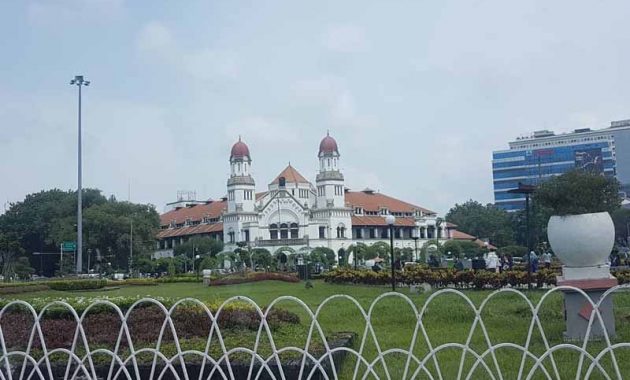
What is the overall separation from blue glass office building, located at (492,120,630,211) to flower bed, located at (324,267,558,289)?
62.9 meters

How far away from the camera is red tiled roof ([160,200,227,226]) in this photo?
7662cm

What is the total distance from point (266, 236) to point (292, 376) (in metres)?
63.7

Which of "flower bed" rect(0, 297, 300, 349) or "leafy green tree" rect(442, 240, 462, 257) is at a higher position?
"leafy green tree" rect(442, 240, 462, 257)

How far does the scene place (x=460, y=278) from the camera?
17.3m

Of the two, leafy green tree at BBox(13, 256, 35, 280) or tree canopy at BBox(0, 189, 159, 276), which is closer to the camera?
leafy green tree at BBox(13, 256, 35, 280)

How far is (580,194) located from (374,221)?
66341 mm

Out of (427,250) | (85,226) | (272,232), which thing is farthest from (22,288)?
(272,232)

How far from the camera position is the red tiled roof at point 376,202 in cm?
7644

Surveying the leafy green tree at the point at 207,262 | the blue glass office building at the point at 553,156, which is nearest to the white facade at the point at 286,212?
the blue glass office building at the point at 553,156

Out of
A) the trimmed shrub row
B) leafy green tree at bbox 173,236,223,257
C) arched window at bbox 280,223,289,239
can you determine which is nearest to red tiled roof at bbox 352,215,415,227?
arched window at bbox 280,223,289,239

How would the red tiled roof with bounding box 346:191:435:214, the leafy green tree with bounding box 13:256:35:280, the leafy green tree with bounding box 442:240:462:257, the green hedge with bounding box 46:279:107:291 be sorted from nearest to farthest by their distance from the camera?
the green hedge with bounding box 46:279:107:291, the leafy green tree with bounding box 13:256:35:280, the leafy green tree with bounding box 442:240:462:257, the red tiled roof with bounding box 346:191:435:214

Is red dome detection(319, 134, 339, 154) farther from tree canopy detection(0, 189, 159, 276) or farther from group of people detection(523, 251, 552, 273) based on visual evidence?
group of people detection(523, 251, 552, 273)

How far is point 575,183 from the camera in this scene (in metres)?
7.68

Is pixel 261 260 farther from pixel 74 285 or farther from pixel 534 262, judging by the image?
pixel 534 262
